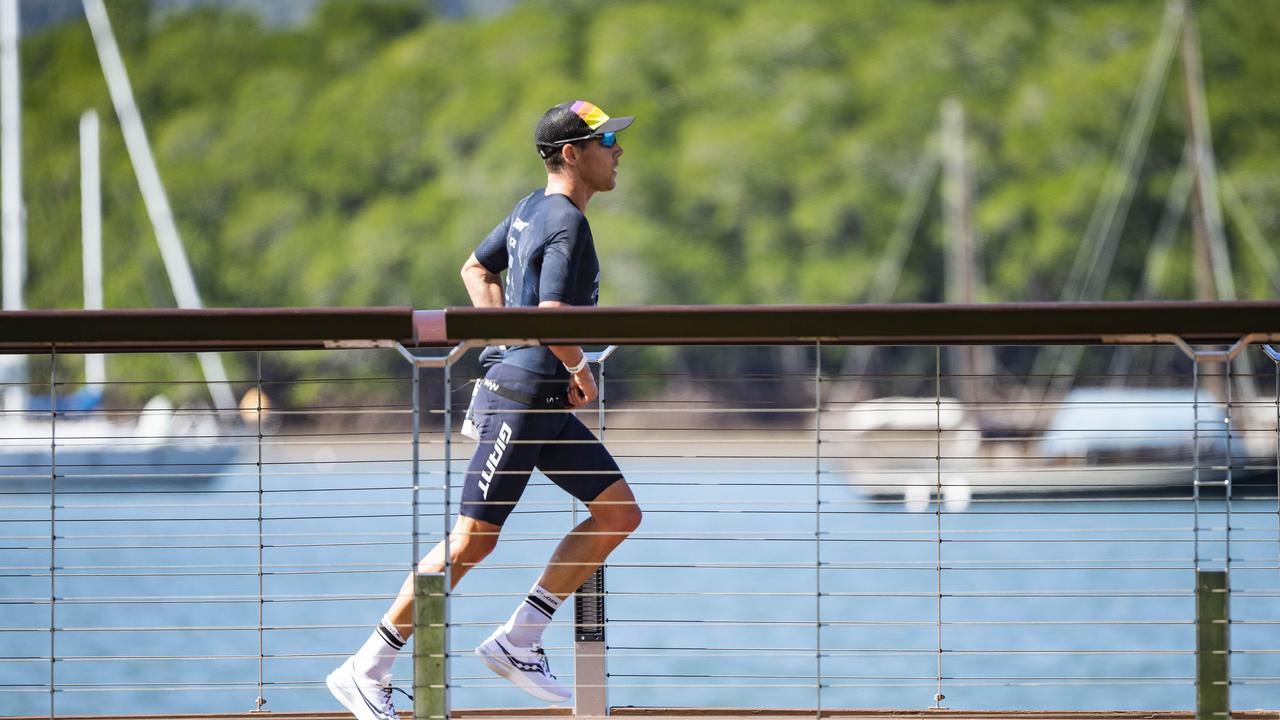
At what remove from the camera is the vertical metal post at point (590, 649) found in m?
3.38

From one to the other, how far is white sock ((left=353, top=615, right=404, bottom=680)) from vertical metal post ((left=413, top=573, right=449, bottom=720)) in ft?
1.58

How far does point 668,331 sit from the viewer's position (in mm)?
2666

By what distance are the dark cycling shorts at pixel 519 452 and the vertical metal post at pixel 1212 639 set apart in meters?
1.27

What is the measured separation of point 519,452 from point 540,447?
8cm

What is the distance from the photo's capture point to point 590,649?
3387 mm

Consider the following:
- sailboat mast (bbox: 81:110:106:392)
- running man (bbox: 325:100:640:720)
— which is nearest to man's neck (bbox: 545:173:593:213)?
running man (bbox: 325:100:640:720)

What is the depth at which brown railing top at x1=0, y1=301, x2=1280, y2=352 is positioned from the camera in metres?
2.65

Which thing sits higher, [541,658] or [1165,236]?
[1165,236]

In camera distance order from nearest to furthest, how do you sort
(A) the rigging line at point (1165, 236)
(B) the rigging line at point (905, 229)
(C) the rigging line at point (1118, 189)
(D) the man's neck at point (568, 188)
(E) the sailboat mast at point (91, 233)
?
1. (D) the man's neck at point (568, 188)
2. (E) the sailboat mast at point (91, 233)
3. (C) the rigging line at point (1118, 189)
4. (A) the rigging line at point (1165, 236)
5. (B) the rigging line at point (905, 229)

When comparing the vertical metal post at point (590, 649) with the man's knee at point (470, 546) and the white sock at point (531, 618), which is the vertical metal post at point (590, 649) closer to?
the white sock at point (531, 618)

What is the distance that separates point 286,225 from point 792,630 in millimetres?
34020

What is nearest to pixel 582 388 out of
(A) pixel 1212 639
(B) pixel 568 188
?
(B) pixel 568 188

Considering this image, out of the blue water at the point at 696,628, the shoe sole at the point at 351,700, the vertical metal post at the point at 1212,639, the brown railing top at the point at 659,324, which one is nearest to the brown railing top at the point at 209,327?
the brown railing top at the point at 659,324

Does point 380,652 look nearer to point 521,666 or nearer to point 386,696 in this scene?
point 386,696
